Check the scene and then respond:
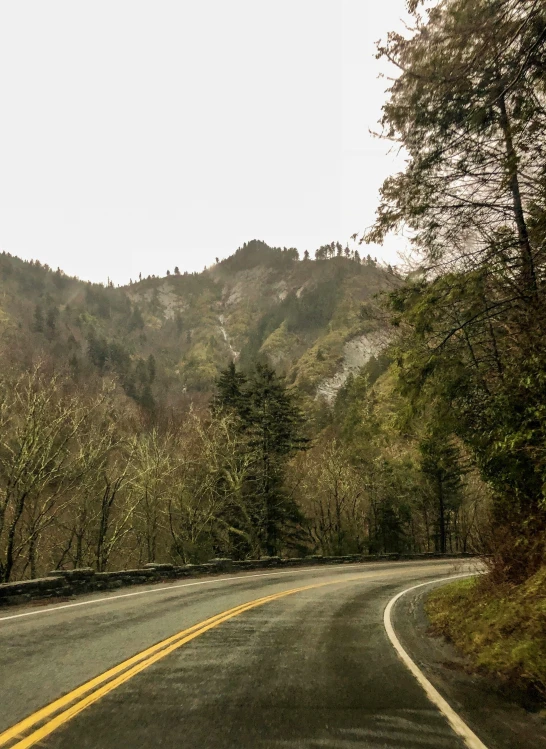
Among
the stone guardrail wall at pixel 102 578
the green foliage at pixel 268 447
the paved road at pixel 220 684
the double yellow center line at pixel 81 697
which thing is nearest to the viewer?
the double yellow center line at pixel 81 697

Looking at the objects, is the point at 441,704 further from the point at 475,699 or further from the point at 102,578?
the point at 102,578

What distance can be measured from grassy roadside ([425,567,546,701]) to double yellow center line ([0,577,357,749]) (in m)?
4.08

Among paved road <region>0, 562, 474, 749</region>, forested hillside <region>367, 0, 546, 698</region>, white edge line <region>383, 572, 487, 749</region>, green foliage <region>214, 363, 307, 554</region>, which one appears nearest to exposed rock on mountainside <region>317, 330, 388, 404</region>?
green foliage <region>214, 363, 307, 554</region>

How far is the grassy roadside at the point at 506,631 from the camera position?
5.36 metres

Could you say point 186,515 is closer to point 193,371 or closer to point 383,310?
point 383,310

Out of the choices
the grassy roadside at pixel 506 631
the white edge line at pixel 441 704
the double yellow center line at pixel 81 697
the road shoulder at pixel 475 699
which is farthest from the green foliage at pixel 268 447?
the double yellow center line at pixel 81 697

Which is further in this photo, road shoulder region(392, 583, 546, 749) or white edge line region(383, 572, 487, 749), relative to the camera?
road shoulder region(392, 583, 546, 749)

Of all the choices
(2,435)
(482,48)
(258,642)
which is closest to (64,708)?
(258,642)

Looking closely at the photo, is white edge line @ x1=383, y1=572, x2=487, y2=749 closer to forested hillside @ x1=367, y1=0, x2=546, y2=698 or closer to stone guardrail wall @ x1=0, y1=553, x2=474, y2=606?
forested hillside @ x1=367, y1=0, x2=546, y2=698

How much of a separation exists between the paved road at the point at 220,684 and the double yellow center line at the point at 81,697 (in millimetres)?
29

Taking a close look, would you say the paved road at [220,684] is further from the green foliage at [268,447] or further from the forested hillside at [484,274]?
the green foliage at [268,447]

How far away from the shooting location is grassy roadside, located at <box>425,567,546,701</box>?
5359 millimetres

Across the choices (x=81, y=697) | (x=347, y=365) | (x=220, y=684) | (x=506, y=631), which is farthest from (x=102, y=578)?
(x=347, y=365)

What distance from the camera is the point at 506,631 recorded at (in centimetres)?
667
